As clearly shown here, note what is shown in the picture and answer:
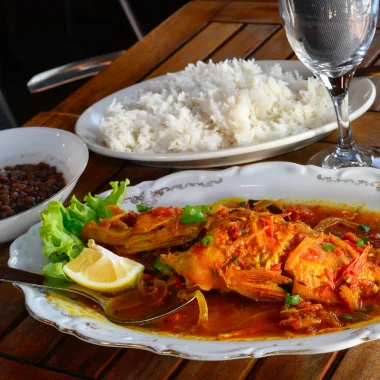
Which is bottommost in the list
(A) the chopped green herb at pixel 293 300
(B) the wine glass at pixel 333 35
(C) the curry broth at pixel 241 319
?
(C) the curry broth at pixel 241 319

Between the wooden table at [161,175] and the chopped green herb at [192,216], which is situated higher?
the chopped green herb at [192,216]

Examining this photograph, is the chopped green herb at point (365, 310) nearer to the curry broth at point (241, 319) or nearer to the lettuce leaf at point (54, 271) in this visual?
the curry broth at point (241, 319)

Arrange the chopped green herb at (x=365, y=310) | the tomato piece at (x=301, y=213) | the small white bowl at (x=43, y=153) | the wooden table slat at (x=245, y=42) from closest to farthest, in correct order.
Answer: the chopped green herb at (x=365, y=310)
the tomato piece at (x=301, y=213)
the small white bowl at (x=43, y=153)
the wooden table slat at (x=245, y=42)

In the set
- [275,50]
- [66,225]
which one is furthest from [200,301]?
[275,50]

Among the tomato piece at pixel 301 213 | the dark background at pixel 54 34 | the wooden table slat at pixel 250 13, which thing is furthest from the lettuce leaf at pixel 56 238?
the dark background at pixel 54 34

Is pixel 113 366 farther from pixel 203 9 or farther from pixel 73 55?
pixel 73 55
